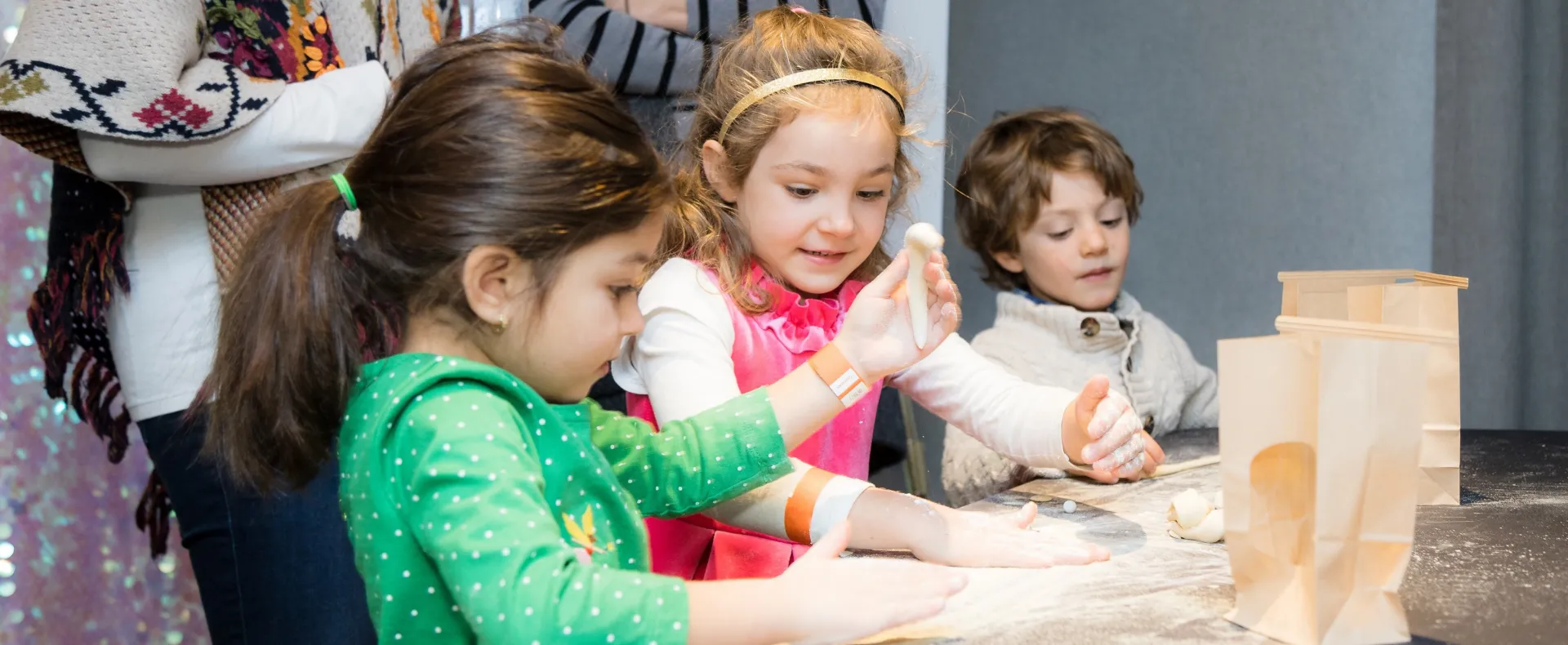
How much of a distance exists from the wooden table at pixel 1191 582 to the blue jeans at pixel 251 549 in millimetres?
703

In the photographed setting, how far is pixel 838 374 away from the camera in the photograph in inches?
44.8

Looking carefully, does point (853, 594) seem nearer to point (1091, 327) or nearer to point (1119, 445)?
point (1119, 445)

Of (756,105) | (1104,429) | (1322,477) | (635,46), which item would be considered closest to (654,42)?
(635,46)

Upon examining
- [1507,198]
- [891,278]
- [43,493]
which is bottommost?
[43,493]

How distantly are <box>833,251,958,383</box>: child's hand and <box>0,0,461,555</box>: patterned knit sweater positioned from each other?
65 centimetres

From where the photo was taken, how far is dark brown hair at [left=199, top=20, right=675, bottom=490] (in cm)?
87

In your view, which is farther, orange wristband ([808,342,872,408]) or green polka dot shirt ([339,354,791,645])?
orange wristband ([808,342,872,408])

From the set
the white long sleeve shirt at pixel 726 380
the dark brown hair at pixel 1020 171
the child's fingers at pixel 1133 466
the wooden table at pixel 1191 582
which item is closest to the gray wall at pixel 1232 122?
the dark brown hair at pixel 1020 171

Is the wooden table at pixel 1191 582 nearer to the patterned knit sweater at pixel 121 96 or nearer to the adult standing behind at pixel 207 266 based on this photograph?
the adult standing behind at pixel 207 266

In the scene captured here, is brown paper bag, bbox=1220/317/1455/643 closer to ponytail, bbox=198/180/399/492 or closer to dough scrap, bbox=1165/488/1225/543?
Result: dough scrap, bbox=1165/488/1225/543

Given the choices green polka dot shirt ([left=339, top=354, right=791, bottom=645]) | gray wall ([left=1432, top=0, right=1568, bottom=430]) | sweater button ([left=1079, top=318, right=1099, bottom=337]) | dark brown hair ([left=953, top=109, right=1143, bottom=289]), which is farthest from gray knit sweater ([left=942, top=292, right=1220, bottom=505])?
green polka dot shirt ([left=339, top=354, right=791, bottom=645])

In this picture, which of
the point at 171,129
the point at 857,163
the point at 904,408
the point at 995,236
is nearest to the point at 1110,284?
the point at 995,236

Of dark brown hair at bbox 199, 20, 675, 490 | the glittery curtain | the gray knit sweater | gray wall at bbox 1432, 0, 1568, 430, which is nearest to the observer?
dark brown hair at bbox 199, 20, 675, 490

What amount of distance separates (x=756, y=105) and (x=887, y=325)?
1.20 ft
